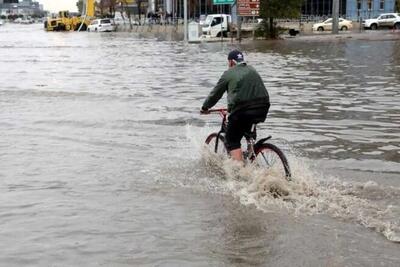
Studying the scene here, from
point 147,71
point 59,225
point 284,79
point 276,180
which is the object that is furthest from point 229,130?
point 147,71

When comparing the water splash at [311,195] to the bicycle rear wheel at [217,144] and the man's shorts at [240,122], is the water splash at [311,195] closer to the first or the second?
the bicycle rear wheel at [217,144]

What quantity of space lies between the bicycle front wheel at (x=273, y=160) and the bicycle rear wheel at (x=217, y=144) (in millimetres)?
736

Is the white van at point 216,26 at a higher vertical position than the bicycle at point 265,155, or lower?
higher

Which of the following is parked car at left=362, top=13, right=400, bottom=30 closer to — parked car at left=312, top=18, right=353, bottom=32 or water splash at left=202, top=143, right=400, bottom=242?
parked car at left=312, top=18, right=353, bottom=32

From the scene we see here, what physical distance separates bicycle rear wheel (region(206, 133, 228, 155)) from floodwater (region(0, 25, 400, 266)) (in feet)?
0.49

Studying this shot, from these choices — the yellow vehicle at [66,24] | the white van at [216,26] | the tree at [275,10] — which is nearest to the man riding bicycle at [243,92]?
the tree at [275,10]

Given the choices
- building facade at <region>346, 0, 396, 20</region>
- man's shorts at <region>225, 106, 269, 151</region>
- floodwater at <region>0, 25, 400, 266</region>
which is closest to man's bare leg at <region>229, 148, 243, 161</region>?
man's shorts at <region>225, 106, 269, 151</region>

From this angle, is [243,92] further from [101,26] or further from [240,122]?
[101,26]

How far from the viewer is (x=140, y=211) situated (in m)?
7.21

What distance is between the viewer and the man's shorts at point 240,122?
7.66m

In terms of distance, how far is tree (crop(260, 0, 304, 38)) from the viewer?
50438 mm

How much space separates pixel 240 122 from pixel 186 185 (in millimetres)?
1130

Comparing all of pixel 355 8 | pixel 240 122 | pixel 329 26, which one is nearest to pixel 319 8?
pixel 355 8

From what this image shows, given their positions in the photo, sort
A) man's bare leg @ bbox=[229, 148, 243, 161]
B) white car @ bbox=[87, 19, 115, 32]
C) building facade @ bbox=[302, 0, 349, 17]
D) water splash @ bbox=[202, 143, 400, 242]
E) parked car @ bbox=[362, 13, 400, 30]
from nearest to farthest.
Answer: water splash @ bbox=[202, 143, 400, 242], man's bare leg @ bbox=[229, 148, 243, 161], parked car @ bbox=[362, 13, 400, 30], white car @ bbox=[87, 19, 115, 32], building facade @ bbox=[302, 0, 349, 17]
